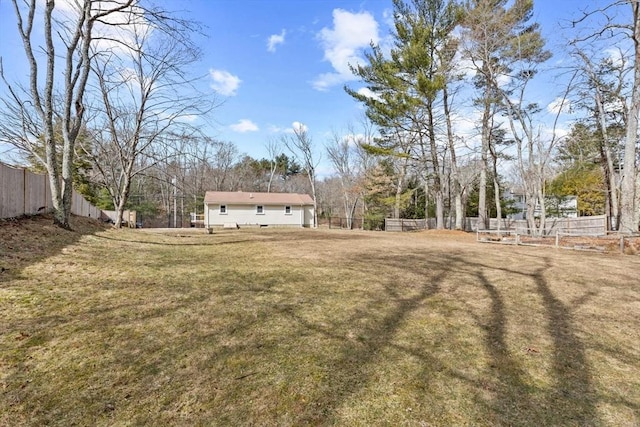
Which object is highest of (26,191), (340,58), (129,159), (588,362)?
(340,58)

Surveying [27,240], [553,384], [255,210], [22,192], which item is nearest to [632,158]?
[553,384]

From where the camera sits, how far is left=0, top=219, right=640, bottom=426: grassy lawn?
226 centimetres

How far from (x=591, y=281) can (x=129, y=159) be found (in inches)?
752

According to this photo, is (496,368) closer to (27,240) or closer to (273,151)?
(27,240)

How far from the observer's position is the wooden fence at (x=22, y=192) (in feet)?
24.7

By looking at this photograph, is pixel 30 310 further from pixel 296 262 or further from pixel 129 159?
pixel 129 159

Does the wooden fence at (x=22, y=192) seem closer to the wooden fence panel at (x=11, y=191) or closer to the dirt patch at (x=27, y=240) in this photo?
the wooden fence panel at (x=11, y=191)

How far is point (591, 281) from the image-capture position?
19.0 ft

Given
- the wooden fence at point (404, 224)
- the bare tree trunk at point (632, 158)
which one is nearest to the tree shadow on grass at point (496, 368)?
the bare tree trunk at point (632, 158)

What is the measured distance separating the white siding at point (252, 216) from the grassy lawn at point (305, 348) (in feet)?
71.5

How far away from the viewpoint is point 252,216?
28266 mm

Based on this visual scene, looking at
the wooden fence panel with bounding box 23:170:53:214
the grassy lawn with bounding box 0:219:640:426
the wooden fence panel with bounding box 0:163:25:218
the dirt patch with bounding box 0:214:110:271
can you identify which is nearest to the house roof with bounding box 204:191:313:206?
the wooden fence panel with bounding box 23:170:53:214

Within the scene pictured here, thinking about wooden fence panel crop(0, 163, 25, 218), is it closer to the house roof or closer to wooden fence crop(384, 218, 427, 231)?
the house roof

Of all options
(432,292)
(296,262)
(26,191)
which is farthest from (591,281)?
(26,191)
